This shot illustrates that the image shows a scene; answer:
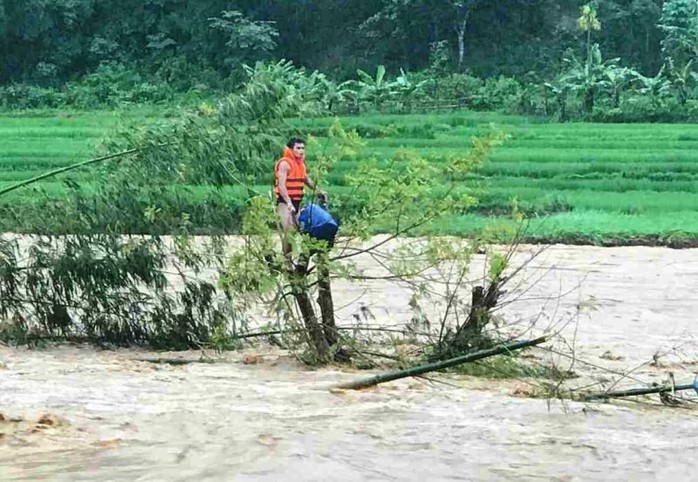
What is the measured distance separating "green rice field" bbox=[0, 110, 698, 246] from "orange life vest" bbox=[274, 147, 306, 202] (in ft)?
6.75

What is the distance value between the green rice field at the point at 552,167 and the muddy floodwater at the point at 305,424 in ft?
9.72

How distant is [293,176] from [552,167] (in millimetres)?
11256

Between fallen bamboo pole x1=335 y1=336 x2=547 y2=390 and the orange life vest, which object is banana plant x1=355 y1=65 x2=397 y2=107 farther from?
fallen bamboo pole x1=335 y1=336 x2=547 y2=390

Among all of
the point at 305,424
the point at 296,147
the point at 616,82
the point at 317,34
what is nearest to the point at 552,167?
the point at 616,82

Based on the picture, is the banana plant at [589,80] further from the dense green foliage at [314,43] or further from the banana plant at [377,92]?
the banana plant at [377,92]

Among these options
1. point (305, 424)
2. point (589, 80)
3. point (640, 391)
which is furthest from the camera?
point (589, 80)

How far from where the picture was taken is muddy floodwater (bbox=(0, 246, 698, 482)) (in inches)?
237

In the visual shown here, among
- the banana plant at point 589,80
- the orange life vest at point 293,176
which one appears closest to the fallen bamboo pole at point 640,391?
the orange life vest at point 293,176

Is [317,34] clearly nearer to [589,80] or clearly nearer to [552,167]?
[589,80]

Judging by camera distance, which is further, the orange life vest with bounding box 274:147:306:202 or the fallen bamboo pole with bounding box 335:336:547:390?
the orange life vest with bounding box 274:147:306:202

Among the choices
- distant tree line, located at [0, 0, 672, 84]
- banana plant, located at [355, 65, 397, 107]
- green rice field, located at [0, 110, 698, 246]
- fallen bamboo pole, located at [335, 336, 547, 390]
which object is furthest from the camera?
distant tree line, located at [0, 0, 672, 84]

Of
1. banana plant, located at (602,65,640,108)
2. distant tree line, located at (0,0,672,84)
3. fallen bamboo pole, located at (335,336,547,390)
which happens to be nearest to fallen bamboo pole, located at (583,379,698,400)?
fallen bamboo pole, located at (335,336,547,390)

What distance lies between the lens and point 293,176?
1003 cm

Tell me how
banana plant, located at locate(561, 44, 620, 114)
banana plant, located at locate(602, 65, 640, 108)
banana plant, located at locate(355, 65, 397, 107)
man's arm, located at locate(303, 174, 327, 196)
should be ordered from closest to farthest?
man's arm, located at locate(303, 174, 327, 196), banana plant, located at locate(561, 44, 620, 114), banana plant, located at locate(602, 65, 640, 108), banana plant, located at locate(355, 65, 397, 107)
